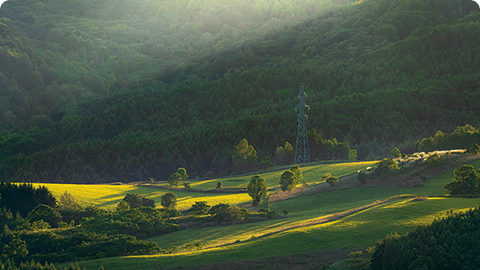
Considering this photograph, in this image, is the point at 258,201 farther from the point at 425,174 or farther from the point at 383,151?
the point at 383,151

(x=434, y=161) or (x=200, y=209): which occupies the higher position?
(x=434, y=161)

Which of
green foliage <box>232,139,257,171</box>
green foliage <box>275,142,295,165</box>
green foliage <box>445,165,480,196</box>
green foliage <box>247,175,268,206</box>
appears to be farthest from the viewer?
green foliage <box>275,142,295,165</box>

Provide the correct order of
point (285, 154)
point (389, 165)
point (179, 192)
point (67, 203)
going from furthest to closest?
point (285, 154)
point (179, 192)
point (389, 165)
point (67, 203)

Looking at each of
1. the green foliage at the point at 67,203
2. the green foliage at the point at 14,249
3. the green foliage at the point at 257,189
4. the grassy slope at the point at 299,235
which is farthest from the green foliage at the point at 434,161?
the green foliage at the point at 14,249

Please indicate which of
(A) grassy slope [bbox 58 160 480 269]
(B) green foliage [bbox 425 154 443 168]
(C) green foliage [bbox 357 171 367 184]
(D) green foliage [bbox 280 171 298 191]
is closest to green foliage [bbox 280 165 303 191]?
(D) green foliage [bbox 280 171 298 191]

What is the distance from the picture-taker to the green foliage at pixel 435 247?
1013 inches

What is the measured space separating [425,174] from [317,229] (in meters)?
32.3

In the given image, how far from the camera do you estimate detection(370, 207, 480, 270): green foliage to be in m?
25.7

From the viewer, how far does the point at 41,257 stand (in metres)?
33.9

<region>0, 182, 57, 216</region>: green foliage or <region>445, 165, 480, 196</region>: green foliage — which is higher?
<region>0, 182, 57, 216</region>: green foliage

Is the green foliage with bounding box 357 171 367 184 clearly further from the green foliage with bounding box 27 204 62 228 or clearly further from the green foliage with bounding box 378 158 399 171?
the green foliage with bounding box 27 204 62 228

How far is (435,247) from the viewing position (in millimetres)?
26156

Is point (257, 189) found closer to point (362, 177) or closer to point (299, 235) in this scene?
point (362, 177)

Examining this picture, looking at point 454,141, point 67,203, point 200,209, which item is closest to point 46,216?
point 67,203
